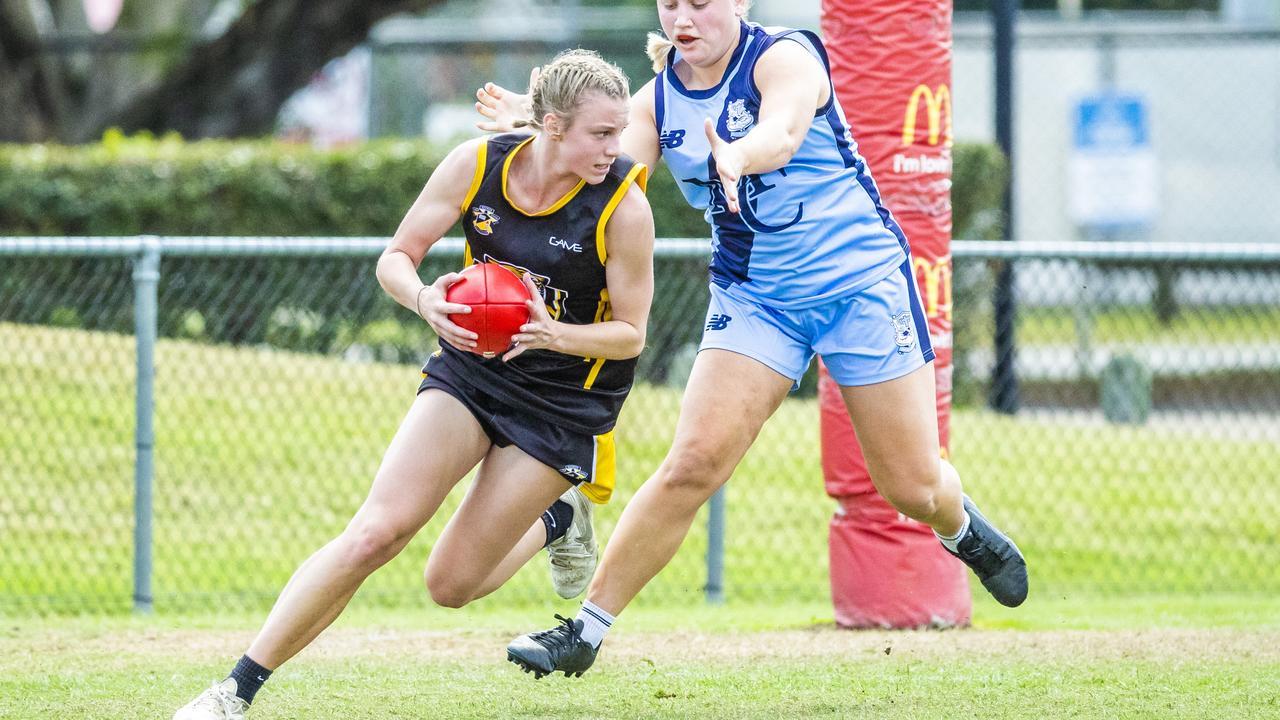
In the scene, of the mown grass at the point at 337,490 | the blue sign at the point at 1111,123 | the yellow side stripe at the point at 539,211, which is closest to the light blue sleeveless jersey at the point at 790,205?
the yellow side stripe at the point at 539,211

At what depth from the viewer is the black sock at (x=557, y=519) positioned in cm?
530

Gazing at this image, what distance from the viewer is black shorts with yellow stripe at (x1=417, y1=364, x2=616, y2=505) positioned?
4.70 meters

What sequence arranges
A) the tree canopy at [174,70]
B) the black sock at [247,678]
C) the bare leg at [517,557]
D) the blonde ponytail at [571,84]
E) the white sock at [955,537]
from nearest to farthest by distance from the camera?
the black sock at [247,678] → the blonde ponytail at [571,84] → the bare leg at [517,557] → the white sock at [955,537] → the tree canopy at [174,70]

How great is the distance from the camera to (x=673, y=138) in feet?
15.8

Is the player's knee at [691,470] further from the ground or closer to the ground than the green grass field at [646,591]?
further from the ground

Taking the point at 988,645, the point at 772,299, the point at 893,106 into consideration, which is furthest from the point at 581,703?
the point at 893,106

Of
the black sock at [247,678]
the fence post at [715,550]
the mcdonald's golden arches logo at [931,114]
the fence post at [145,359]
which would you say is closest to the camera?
the black sock at [247,678]

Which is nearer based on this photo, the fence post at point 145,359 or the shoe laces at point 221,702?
the shoe laces at point 221,702

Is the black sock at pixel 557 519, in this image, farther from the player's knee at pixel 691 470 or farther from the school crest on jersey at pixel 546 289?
the school crest on jersey at pixel 546 289

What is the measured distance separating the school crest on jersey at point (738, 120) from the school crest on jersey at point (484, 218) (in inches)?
28.8

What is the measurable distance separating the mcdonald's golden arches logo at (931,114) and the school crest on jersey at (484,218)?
230cm

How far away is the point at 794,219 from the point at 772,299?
259 millimetres

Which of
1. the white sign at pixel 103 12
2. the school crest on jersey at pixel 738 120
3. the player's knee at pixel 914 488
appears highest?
the white sign at pixel 103 12

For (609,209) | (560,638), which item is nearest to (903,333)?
(609,209)
